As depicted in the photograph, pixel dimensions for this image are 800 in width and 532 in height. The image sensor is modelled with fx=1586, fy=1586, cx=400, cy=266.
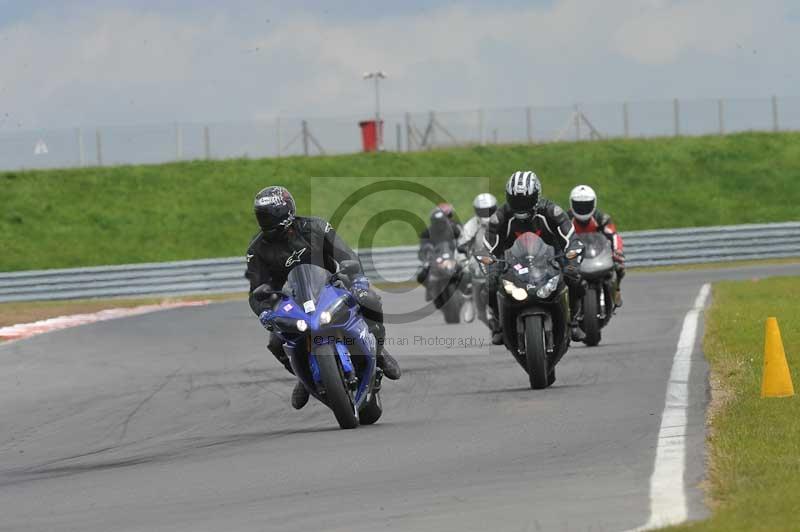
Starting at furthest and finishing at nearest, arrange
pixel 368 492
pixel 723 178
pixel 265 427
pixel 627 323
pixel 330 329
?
pixel 723 178 → pixel 627 323 → pixel 265 427 → pixel 330 329 → pixel 368 492

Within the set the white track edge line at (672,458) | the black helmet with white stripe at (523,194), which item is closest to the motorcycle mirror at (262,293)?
the white track edge line at (672,458)

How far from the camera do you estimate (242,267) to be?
35.1 metres

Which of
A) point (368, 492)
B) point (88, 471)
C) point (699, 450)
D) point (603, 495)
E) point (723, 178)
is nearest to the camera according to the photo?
point (603, 495)

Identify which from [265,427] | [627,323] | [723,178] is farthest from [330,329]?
[723,178]

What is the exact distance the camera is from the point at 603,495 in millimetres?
6992

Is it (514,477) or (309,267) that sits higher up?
(309,267)

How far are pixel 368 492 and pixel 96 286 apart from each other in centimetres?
2756

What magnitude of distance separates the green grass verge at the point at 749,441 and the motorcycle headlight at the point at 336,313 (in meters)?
2.41

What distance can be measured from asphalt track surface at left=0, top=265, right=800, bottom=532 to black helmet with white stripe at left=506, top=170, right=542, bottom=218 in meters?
1.44

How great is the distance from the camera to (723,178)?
5300 centimetres

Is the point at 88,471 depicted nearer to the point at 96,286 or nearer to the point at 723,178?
the point at 96,286

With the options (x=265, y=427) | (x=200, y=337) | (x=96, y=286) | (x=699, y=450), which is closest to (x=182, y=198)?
(x=96, y=286)

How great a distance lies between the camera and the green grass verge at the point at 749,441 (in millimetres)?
6297

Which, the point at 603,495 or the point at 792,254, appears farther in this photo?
the point at 792,254
